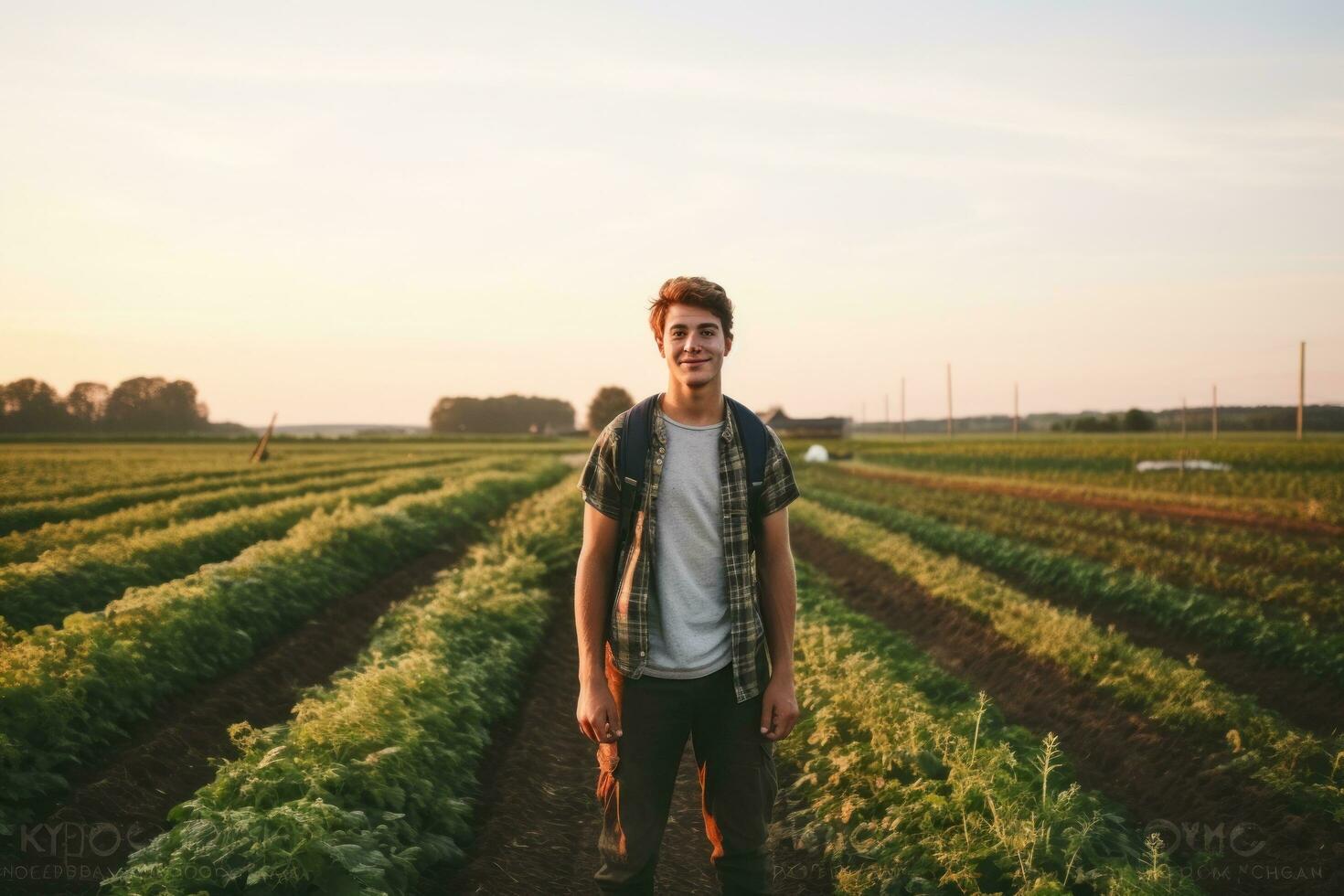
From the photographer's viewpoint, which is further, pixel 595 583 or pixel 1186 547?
pixel 1186 547

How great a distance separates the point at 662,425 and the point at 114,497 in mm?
22258

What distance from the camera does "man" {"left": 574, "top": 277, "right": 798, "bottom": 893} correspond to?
9.15 ft

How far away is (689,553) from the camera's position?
2854 mm

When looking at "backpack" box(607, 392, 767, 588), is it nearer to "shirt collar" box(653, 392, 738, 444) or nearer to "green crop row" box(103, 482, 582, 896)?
"shirt collar" box(653, 392, 738, 444)

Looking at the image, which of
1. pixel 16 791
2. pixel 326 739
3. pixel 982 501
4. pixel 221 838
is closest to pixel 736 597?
pixel 221 838

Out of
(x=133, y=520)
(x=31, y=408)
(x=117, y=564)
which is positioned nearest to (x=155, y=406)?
(x=31, y=408)

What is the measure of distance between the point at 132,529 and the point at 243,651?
8620mm

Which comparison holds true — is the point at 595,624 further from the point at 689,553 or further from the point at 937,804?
the point at 937,804

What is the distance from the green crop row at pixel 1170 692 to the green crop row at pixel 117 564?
9.72m

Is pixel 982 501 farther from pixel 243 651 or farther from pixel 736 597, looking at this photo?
pixel 736 597

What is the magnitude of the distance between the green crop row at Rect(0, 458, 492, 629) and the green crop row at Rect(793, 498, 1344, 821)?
9.72 meters

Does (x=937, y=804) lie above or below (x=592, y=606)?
below

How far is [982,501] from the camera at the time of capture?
25938 millimetres

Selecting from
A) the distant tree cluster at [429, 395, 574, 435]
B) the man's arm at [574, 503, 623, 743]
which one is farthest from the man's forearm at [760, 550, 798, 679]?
the distant tree cluster at [429, 395, 574, 435]
